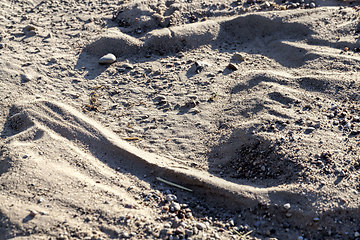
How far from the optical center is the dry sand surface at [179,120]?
335cm

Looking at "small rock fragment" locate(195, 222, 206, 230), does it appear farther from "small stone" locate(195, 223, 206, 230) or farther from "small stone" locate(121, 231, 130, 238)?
"small stone" locate(121, 231, 130, 238)

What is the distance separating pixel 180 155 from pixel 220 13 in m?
2.44

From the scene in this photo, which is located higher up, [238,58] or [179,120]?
[238,58]

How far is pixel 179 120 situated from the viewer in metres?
4.28

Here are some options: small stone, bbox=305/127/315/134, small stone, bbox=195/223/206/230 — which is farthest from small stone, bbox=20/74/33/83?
small stone, bbox=305/127/315/134

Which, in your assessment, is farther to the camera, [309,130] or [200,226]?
[309,130]

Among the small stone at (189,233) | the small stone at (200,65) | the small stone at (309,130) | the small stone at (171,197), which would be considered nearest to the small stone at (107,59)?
the small stone at (200,65)

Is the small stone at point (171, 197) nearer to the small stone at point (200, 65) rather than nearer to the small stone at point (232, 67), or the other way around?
the small stone at point (200, 65)

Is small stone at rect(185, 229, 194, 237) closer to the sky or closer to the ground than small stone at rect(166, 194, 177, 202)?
closer to the ground

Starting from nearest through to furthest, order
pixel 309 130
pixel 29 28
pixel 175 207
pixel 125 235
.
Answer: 1. pixel 125 235
2. pixel 175 207
3. pixel 309 130
4. pixel 29 28

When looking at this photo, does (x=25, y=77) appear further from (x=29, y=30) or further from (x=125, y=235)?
(x=125, y=235)

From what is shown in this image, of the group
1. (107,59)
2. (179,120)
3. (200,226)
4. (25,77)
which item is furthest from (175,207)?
(25,77)

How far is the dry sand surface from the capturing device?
3.35 m

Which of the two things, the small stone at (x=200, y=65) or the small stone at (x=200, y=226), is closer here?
the small stone at (x=200, y=226)
